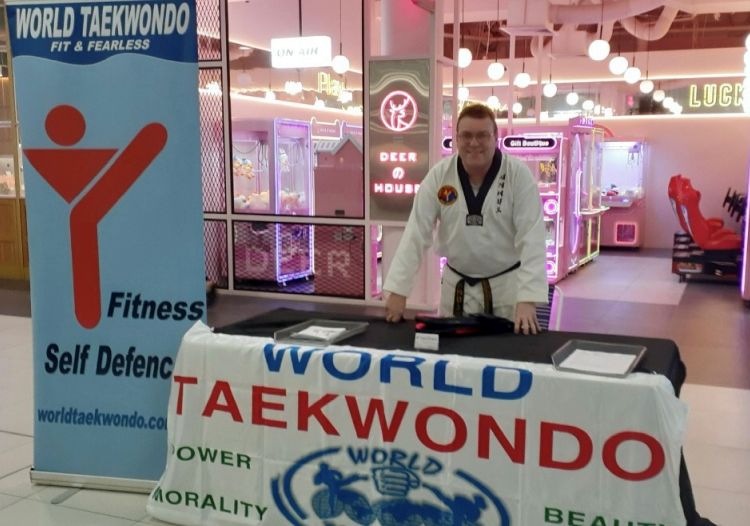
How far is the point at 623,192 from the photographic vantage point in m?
11.9

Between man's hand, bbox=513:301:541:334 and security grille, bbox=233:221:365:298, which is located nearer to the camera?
man's hand, bbox=513:301:541:334

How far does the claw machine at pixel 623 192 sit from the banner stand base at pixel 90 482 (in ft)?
32.6

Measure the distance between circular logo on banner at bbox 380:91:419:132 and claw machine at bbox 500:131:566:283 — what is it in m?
1.94

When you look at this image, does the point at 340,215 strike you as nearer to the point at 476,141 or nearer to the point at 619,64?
the point at 476,141

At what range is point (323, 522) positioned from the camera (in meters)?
2.52

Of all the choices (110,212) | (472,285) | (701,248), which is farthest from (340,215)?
(472,285)

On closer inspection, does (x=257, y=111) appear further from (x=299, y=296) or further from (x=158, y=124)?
(x=158, y=124)

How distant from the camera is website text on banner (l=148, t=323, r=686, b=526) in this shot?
2.14 m

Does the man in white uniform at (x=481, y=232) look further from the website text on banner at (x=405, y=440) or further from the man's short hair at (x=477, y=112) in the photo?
the website text on banner at (x=405, y=440)

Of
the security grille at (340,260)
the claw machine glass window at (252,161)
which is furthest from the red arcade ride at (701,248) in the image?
the claw machine glass window at (252,161)

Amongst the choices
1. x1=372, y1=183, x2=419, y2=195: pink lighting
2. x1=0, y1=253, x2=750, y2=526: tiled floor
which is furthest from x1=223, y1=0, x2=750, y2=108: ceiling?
x1=0, y1=253, x2=750, y2=526: tiled floor

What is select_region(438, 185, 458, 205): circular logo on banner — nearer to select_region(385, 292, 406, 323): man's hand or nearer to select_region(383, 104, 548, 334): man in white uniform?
select_region(383, 104, 548, 334): man in white uniform

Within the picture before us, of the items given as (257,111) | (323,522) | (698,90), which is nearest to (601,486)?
(323,522)

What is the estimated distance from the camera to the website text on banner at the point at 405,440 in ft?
7.03
